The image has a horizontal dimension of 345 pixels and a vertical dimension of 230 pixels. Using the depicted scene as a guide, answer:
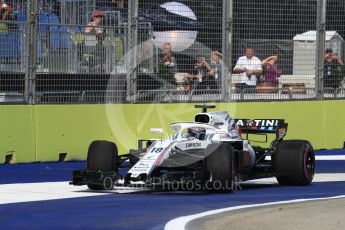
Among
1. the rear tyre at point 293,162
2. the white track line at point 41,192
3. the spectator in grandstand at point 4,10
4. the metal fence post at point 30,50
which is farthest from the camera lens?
the metal fence post at point 30,50

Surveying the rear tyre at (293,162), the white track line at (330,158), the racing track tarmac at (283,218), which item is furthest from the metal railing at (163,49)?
the racing track tarmac at (283,218)

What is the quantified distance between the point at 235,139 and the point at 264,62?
633cm

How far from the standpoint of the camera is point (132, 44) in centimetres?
1819

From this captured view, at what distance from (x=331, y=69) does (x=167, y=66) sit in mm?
4240

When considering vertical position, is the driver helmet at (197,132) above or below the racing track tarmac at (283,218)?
above

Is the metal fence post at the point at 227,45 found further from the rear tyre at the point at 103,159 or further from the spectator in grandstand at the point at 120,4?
the rear tyre at the point at 103,159

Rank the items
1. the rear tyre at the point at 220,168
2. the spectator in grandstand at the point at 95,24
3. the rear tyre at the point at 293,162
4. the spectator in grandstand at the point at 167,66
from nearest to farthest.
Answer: the rear tyre at the point at 220,168 < the rear tyre at the point at 293,162 < the spectator in grandstand at the point at 95,24 < the spectator in grandstand at the point at 167,66

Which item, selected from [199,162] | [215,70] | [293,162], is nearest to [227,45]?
[215,70]

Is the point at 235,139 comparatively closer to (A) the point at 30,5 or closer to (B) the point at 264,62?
(A) the point at 30,5

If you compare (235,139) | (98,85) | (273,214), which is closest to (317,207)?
(273,214)

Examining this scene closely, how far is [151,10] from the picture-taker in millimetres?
18375

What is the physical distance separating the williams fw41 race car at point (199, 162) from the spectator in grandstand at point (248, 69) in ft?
16.6

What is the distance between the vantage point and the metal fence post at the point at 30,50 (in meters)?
16.8

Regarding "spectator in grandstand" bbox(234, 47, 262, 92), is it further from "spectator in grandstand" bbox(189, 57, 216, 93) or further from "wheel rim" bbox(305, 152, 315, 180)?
"wheel rim" bbox(305, 152, 315, 180)
